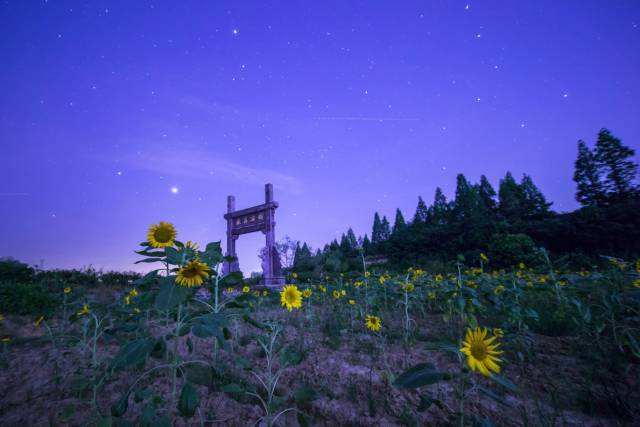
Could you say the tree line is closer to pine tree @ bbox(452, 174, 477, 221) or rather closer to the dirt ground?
pine tree @ bbox(452, 174, 477, 221)

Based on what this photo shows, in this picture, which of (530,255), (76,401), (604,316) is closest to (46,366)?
(76,401)

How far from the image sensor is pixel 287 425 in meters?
1.54

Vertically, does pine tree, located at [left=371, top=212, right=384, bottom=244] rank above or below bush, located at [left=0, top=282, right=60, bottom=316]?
above

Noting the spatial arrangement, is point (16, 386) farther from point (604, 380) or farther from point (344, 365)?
point (604, 380)

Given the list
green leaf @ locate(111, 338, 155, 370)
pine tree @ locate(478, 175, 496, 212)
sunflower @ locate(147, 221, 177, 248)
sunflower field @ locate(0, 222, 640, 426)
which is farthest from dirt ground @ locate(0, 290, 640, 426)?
pine tree @ locate(478, 175, 496, 212)

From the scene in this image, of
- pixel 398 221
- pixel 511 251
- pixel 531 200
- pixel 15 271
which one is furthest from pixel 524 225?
pixel 15 271

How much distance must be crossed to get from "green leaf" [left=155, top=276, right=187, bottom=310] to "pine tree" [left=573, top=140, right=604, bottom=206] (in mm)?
31879

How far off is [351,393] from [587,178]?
32.3 meters

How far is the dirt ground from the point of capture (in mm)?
1550

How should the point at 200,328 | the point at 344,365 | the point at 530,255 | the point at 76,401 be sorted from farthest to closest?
the point at 530,255 → the point at 344,365 → the point at 76,401 → the point at 200,328

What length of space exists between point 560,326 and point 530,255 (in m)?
12.4

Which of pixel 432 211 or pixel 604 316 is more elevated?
pixel 432 211

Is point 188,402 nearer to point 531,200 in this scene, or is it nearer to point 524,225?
point 524,225

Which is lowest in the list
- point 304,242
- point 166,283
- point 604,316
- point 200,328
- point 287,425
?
point 287,425
